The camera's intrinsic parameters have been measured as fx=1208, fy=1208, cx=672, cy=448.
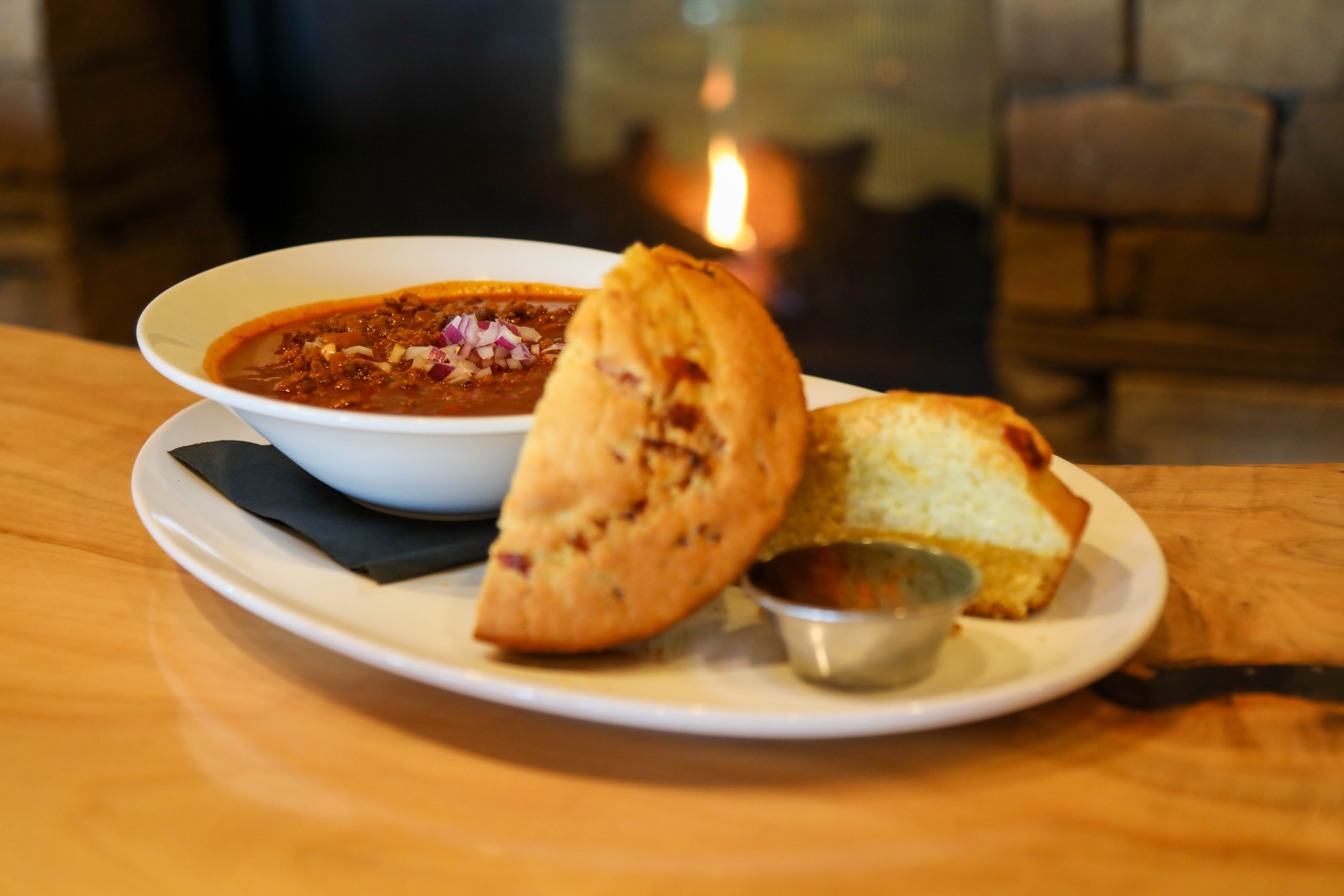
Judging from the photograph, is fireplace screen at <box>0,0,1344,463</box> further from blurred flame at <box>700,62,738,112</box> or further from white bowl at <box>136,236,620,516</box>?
white bowl at <box>136,236,620,516</box>

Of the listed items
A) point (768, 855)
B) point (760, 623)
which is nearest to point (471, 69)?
point (760, 623)

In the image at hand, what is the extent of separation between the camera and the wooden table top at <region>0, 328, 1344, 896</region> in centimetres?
97

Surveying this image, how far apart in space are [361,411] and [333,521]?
5.5 inches

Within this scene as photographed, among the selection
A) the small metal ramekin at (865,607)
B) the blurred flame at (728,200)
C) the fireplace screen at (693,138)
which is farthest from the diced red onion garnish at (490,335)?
the blurred flame at (728,200)

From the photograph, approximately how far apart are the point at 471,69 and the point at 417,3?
0.31 m

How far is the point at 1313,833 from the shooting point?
1.01 m

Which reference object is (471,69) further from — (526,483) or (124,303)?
(526,483)

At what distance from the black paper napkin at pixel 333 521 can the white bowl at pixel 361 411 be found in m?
0.03

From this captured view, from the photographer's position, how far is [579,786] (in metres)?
1.08

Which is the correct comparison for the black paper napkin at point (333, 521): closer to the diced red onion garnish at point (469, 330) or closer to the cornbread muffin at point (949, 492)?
the diced red onion garnish at point (469, 330)

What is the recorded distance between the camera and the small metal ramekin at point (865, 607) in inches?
43.2

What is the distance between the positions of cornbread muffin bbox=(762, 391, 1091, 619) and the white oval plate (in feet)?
0.22

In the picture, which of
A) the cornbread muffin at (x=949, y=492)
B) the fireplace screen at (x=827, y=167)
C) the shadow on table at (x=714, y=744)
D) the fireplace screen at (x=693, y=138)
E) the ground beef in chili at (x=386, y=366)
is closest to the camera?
the shadow on table at (x=714, y=744)

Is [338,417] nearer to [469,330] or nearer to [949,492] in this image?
[469,330]
